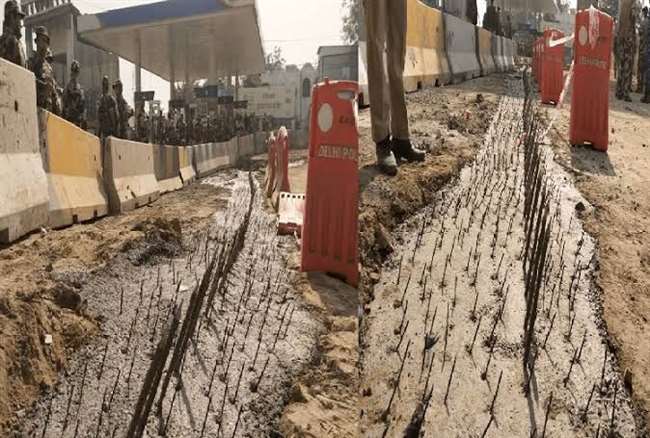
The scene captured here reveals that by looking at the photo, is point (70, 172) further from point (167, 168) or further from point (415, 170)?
point (167, 168)

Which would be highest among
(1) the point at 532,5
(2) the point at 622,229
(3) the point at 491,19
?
(1) the point at 532,5

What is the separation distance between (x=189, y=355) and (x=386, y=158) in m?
3.94

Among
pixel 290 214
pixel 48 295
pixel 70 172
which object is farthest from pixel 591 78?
pixel 48 295

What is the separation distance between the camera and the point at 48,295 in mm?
3811

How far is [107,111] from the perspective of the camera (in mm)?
16000

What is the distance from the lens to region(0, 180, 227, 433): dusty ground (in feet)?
10.1

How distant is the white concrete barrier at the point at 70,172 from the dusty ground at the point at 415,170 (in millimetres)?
2989

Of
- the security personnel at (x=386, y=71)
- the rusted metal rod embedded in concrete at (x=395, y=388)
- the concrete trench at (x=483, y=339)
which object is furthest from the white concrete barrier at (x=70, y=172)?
the rusted metal rod embedded in concrete at (x=395, y=388)

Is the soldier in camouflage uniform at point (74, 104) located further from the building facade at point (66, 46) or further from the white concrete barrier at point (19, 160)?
the building facade at point (66, 46)

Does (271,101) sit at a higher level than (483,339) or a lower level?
higher

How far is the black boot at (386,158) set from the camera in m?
6.95

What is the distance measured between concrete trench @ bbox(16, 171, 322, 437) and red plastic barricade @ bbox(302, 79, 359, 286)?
361 mm

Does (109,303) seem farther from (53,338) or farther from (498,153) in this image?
(498,153)

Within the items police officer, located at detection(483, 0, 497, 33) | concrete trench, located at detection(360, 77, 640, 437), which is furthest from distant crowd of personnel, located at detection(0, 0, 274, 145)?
police officer, located at detection(483, 0, 497, 33)
